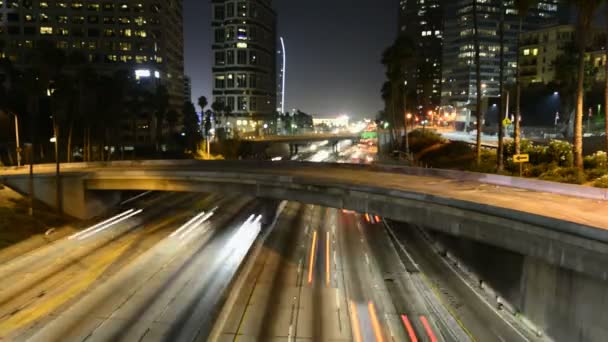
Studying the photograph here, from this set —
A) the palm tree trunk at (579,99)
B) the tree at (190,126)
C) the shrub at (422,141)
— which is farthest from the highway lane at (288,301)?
the tree at (190,126)

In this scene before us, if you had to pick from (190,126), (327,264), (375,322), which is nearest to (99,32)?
(190,126)

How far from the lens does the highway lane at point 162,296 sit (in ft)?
68.1

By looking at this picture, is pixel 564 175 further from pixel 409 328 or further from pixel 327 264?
pixel 409 328

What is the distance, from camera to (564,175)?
32438mm

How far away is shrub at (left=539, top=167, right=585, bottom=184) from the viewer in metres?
30.6

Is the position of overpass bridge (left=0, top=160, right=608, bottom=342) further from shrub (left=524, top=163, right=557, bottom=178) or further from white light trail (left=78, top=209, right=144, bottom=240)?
shrub (left=524, top=163, right=557, bottom=178)

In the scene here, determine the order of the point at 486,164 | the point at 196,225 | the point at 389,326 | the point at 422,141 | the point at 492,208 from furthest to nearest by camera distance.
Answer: the point at 422,141 → the point at 486,164 → the point at 196,225 → the point at 389,326 → the point at 492,208

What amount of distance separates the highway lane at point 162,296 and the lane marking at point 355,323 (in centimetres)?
683

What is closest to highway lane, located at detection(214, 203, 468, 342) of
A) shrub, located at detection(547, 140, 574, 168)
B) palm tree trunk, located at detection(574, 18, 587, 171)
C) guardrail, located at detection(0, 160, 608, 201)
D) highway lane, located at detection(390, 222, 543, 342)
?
highway lane, located at detection(390, 222, 543, 342)

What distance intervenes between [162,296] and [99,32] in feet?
412

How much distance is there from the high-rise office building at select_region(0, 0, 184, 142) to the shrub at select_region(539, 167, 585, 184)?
105m

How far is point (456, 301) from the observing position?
24.7 m

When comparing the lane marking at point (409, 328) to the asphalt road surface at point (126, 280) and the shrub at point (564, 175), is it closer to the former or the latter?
the asphalt road surface at point (126, 280)

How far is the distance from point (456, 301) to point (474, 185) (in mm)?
8352
